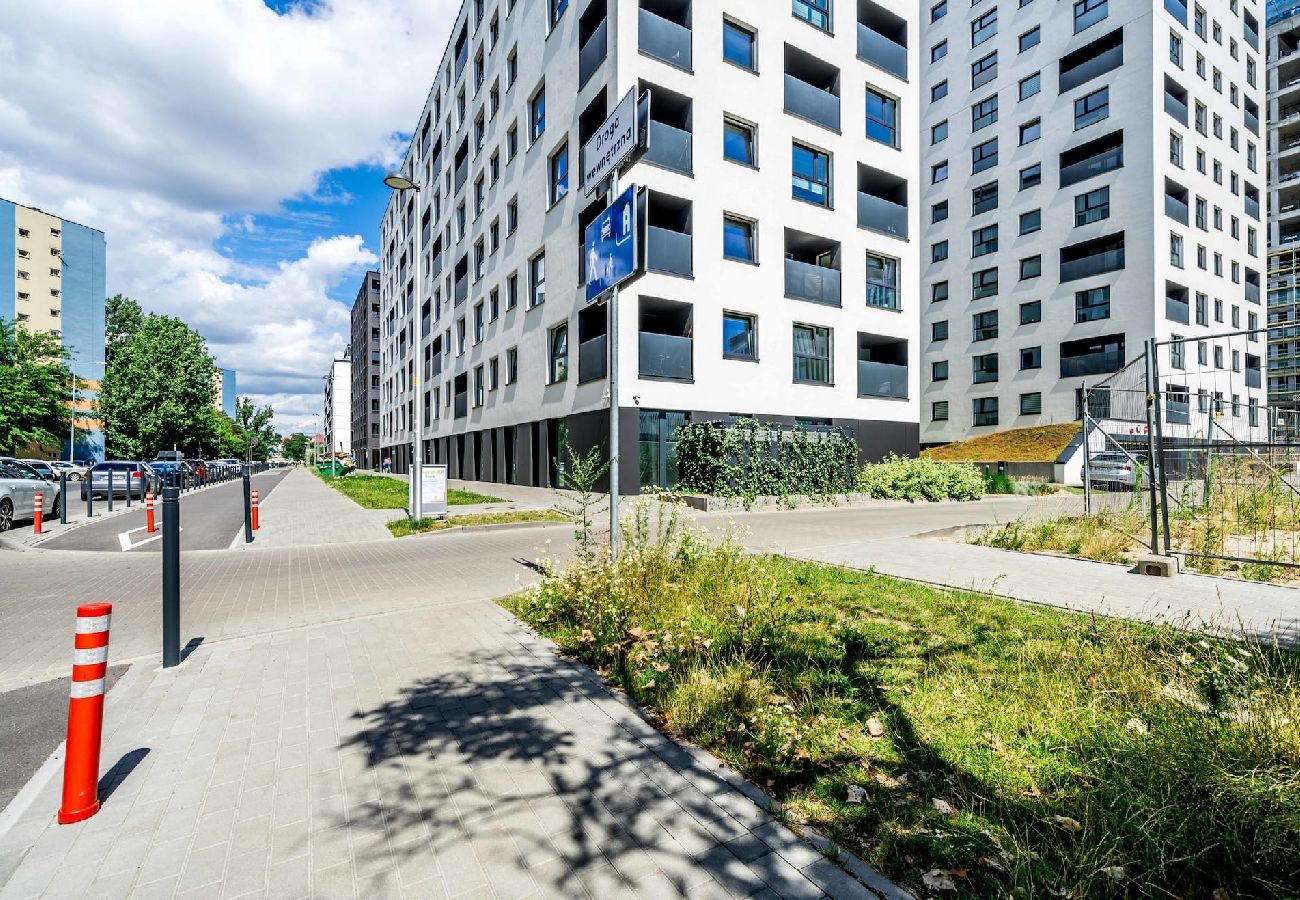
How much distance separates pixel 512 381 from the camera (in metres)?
26.8

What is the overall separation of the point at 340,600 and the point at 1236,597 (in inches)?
380

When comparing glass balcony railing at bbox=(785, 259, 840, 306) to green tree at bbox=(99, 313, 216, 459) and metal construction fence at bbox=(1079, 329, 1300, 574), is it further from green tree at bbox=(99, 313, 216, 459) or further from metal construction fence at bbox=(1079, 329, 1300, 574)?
green tree at bbox=(99, 313, 216, 459)

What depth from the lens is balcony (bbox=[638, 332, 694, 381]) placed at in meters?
A: 18.7

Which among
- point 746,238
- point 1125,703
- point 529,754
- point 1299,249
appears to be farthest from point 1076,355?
point 529,754

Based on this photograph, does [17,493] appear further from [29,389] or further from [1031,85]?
[1031,85]

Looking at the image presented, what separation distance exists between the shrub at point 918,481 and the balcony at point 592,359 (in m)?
9.50

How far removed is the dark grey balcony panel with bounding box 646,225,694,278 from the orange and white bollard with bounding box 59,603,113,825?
1726 cm

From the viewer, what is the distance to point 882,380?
79.8 feet

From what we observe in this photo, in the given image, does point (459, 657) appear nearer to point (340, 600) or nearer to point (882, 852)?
point (340, 600)

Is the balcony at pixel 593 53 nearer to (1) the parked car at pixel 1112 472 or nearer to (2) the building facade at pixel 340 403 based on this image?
(1) the parked car at pixel 1112 472

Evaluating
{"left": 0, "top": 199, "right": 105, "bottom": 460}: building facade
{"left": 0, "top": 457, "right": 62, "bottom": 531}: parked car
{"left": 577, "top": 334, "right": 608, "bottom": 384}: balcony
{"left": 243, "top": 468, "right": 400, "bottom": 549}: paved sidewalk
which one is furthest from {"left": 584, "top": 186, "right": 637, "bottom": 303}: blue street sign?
{"left": 0, "top": 199, "right": 105, "bottom": 460}: building facade

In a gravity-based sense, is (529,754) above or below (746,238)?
below

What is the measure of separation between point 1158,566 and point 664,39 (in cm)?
1988

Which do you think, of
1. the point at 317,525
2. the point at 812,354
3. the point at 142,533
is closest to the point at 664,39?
the point at 812,354
